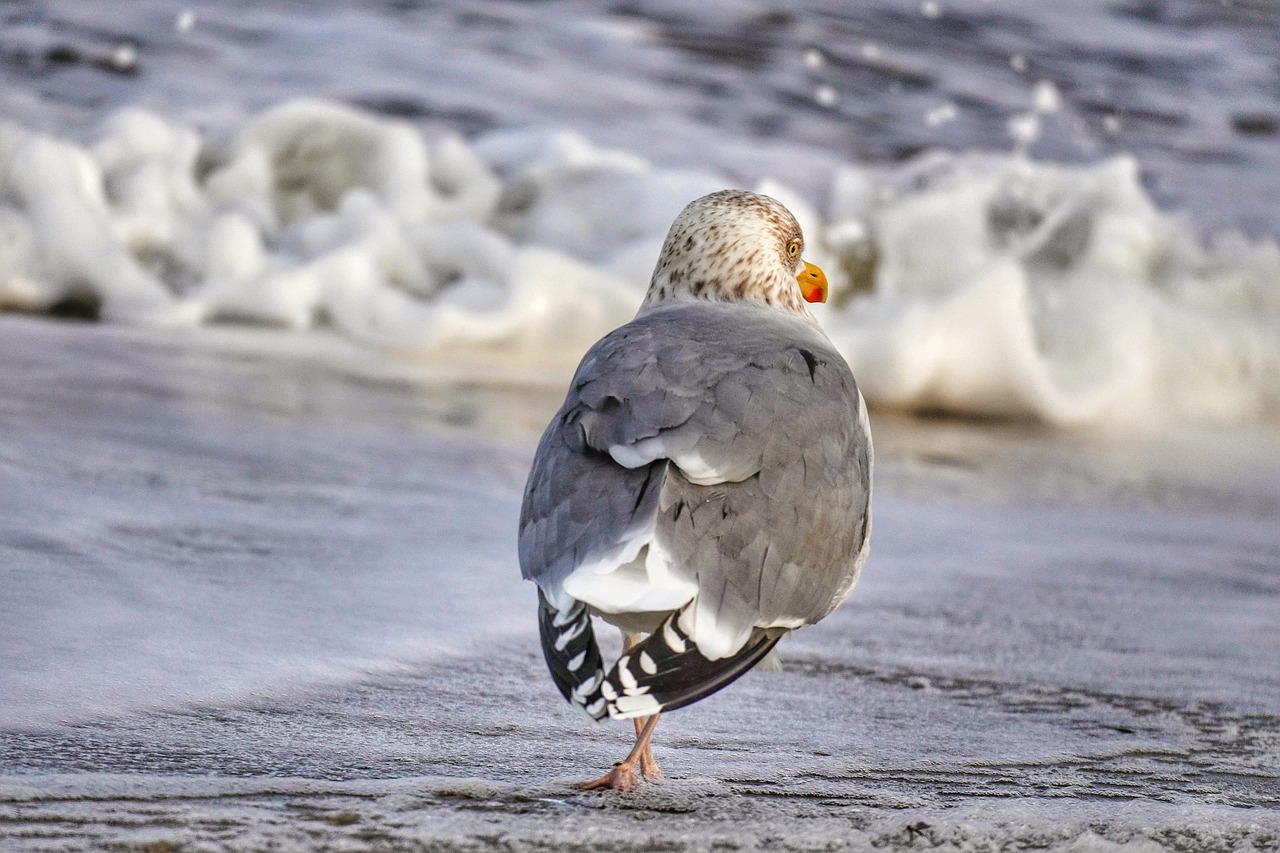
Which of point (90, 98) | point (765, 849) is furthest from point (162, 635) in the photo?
point (90, 98)

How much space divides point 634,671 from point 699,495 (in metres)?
0.32

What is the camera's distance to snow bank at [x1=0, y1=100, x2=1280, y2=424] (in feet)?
25.3

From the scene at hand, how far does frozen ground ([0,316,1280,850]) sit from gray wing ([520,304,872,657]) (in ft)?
1.08

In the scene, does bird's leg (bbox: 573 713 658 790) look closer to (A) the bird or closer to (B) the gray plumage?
(A) the bird

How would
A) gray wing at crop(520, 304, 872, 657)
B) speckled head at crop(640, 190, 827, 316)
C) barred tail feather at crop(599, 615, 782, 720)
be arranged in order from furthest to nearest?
speckled head at crop(640, 190, 827, 316) < gray wing at crop(520, 304, 872, 657) < barred tail feather at crop(599, 615, 782, 720)

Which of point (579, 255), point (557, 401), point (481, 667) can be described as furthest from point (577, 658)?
point (579, 255)

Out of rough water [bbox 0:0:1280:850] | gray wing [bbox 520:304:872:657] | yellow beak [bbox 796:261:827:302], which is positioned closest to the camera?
gray wing [bbox 520:304:872:657]

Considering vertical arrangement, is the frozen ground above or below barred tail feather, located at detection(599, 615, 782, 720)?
below

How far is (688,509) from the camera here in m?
2.52

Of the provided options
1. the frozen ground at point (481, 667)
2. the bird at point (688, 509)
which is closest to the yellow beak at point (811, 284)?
the bird at point (688, 509)

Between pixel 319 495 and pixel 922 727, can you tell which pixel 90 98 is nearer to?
pixel 319 495

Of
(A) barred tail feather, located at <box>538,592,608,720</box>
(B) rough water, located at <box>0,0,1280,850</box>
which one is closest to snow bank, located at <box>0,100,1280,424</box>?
(B) rough water, located at <box>0,0,1280,850</box>

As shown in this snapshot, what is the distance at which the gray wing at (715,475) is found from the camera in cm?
250

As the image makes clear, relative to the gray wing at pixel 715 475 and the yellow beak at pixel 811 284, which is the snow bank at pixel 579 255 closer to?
the yellow beak at pixel 811 284
